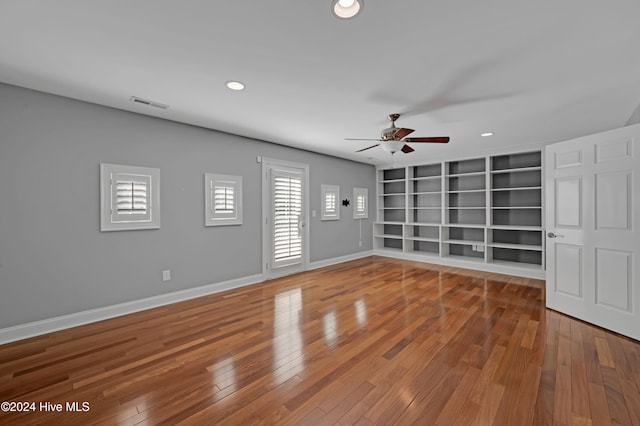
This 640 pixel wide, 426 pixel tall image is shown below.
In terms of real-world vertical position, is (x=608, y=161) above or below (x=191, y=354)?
above

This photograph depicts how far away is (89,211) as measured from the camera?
3.04 meters

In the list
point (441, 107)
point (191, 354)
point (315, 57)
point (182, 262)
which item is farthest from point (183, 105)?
point (441, 107)

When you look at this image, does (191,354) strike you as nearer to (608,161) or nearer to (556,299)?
(556,299)

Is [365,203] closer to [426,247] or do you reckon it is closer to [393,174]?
[393,174]

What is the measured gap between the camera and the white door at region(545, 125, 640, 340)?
2672mm

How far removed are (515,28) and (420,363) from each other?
2592 millimetres

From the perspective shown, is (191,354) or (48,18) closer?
(48,18)

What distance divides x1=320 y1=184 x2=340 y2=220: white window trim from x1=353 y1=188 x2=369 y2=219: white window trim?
696 millimetres

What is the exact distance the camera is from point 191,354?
7.78 ft

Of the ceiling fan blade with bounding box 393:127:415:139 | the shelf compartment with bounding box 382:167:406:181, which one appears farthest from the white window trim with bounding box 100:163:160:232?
the shelf compartment with bounding box 382:167:406:181

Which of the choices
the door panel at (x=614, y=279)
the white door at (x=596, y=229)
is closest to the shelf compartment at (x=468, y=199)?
the white door at (x=596, y=229)

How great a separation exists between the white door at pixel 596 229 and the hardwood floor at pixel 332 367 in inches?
10.6

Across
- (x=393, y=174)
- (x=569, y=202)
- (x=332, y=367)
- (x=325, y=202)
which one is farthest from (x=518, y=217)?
(x=332, y=367)

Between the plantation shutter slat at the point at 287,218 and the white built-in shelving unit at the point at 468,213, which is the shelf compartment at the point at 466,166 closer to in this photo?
the white built-in shelving unit at the point at 468,213
